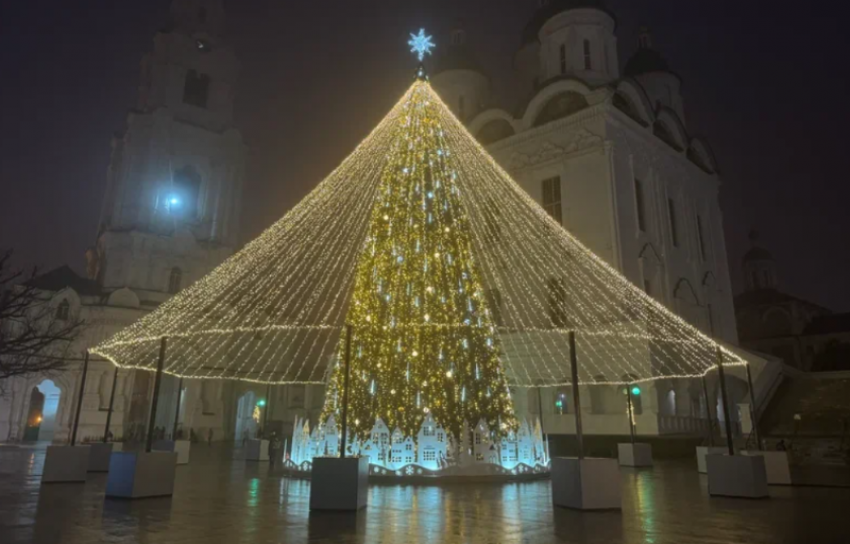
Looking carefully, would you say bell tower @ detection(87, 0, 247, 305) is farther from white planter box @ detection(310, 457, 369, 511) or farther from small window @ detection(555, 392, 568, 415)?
white planter box @ detection(310, 457, 369, 511)

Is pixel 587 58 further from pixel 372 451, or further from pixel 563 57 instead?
pixel 372 451

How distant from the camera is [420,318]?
12.0 metres

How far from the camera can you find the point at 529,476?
40.7 ft

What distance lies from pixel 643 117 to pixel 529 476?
79.6ft

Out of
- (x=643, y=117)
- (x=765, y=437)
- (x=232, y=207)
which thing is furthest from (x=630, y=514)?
(x=232, y=207)

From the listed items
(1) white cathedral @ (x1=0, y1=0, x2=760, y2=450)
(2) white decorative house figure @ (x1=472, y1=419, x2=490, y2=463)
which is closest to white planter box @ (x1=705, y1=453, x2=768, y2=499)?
(2) white decorative house figure @ (x1=472, y1=419, x2=490, y2=463)

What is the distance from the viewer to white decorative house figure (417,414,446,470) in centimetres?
1154

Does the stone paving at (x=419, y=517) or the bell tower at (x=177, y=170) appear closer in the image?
the stone paving at (x=419, y=517)

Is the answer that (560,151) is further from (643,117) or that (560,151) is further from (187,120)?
(187,120)

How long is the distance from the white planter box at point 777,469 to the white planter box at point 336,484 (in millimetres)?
8749

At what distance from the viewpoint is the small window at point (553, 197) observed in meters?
28.1

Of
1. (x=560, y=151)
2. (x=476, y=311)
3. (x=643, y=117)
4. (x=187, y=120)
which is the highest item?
(x=187, y=120)

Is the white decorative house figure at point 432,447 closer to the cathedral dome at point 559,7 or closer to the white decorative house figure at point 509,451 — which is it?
the white decorative house figure at point 509,451

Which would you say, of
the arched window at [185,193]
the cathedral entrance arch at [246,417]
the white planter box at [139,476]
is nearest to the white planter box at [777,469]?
the white planter box at [139,476]
